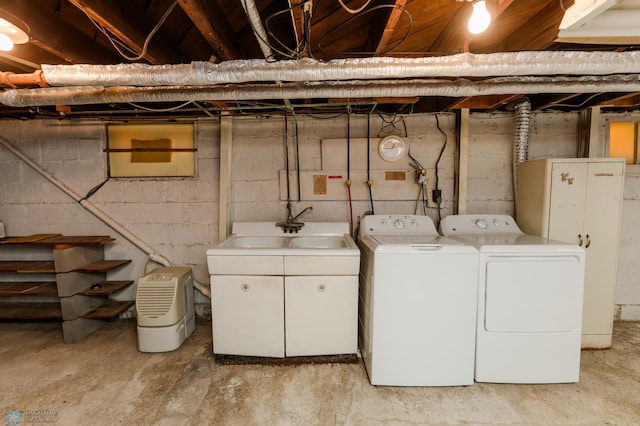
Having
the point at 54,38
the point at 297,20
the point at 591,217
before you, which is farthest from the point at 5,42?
the point at 591,217

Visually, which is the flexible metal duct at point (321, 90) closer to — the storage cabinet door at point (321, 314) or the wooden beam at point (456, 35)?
the wooden beam at point (456, 35)

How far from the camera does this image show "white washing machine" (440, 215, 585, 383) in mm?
1829

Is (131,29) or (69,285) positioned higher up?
(131,29)

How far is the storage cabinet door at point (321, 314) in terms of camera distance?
79.3 inches

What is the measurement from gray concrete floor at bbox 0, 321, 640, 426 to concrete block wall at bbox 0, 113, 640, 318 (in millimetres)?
866

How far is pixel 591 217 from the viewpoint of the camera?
2244mm

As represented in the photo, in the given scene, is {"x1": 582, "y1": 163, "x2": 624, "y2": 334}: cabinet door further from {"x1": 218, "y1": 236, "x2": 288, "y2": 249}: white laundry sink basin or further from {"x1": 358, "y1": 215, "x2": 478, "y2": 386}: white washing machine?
{"x1": 218, "y1": 236, "x2": 288, "y2": 249}: white laundry sink basin

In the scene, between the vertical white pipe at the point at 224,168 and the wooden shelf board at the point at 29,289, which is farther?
the vertical white pipe at the point at 224,168

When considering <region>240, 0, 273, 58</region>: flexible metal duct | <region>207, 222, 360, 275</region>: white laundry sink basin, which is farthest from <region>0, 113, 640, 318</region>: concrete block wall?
<region>240, 0, 273, 58</region>: flexible metal duct

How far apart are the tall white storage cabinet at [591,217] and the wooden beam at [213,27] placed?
242 centimetres

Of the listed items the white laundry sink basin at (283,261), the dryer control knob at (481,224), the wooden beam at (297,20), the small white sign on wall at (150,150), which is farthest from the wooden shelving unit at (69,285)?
the dryer control knob at (481,224)

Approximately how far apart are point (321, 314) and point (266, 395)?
1.95ft

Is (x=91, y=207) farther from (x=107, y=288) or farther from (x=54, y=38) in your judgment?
(x=54, y=38)

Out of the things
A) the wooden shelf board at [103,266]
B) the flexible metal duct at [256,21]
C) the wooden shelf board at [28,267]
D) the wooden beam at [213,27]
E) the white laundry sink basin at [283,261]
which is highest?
the wooden beam at [213,27]
